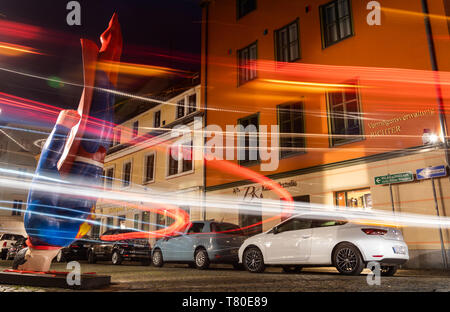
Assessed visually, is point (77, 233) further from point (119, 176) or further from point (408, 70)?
point (119, 176)

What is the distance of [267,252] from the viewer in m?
11.0

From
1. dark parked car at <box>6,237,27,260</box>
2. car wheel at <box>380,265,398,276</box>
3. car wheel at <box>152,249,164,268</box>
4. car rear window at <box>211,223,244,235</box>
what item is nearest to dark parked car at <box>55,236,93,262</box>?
dark parked car at <box>6,237,27,260</box>

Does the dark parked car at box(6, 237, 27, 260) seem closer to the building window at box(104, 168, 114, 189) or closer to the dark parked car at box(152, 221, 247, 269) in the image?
the dark parked car at box(152, 221, 247, 269)

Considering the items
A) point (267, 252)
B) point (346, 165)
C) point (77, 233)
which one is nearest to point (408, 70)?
point (346, 165)

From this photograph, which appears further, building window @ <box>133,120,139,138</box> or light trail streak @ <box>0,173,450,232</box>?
building window @ <box>133,120,139,138</box>

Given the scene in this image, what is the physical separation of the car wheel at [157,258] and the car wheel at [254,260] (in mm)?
4887

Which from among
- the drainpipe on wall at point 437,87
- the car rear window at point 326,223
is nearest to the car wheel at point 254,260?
the car rear window at point 326,223

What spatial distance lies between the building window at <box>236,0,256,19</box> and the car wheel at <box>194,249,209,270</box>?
13.7m

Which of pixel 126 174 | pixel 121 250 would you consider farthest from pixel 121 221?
pixel 121 250

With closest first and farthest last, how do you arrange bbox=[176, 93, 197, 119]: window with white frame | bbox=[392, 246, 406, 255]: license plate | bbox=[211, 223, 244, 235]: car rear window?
bbox=[392, 246, 406, 255]: license plate
bbox=[211, 223, 244, 235]: car rear window
bbox=[176, 93, 197, 119]: window with white frame

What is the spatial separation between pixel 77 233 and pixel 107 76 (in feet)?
9.50

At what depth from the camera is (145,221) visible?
27453 mm

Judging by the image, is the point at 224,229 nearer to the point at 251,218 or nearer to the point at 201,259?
the point at 201,259

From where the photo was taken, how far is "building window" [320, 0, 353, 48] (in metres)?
15.7
